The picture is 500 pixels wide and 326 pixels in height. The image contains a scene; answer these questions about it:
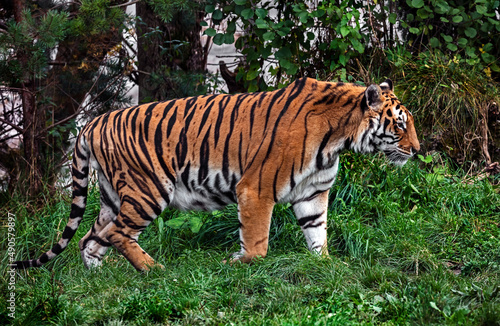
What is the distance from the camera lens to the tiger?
16.6 ft

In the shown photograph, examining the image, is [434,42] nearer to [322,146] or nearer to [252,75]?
[252,75]

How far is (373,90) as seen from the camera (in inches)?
200

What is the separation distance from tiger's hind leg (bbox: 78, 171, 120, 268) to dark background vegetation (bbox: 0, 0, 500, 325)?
0.17m

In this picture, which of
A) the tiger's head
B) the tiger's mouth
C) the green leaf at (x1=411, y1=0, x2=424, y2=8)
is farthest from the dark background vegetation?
the tiger's head

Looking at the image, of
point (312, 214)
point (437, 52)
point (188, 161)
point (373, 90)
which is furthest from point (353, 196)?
point (437, 52)

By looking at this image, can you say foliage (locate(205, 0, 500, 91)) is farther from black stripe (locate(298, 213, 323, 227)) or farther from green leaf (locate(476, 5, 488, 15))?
black stripe (locate(298, 213, 323, 227))

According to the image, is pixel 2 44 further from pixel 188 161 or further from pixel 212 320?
pixel 212 320

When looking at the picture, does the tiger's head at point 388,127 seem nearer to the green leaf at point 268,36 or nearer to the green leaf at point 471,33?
the green leaf at point 268,36

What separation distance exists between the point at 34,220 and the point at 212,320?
3.43 metres

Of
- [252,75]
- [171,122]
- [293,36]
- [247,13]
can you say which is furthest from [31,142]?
[293,36]

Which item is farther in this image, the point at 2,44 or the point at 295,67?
the point at 295,67

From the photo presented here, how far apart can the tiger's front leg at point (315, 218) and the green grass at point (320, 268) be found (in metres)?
0.20

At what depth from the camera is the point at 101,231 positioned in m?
5.52

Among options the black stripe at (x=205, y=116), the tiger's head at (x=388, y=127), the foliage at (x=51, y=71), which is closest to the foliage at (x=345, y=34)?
the foliage at (x=51, y=71)
